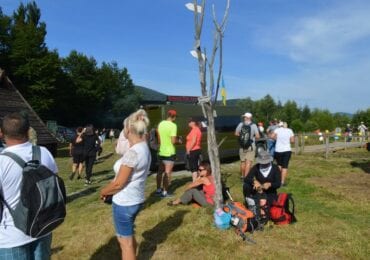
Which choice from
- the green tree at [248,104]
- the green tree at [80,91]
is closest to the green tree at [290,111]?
the green tree at [248,104]

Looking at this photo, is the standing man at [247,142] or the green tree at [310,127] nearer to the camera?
the standing man at [247,142]

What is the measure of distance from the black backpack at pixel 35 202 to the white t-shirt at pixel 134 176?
1.04m

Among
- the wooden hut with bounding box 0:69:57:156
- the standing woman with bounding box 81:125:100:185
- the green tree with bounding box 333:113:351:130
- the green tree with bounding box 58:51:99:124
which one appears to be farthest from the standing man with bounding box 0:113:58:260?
the green tree with bounding box 333:113:351:130

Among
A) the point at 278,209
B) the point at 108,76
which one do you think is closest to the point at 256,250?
the point at 278,209

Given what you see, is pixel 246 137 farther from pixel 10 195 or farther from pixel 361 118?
pixel 361 118

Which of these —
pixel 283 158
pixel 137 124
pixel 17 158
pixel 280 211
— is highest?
pixel 137 124

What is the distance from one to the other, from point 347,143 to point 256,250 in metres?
23.4

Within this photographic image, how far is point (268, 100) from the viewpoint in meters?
66.1

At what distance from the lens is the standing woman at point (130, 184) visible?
411 centimetres

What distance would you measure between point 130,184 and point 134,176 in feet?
0.29

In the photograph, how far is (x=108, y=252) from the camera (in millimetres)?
5809

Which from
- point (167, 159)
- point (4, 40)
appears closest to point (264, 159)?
point (167, 159)

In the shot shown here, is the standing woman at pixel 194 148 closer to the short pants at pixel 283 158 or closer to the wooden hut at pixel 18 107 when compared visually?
the short pants at pixel 283 158

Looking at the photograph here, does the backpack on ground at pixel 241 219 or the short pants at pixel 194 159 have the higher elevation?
the short pants at pixel 194 159
